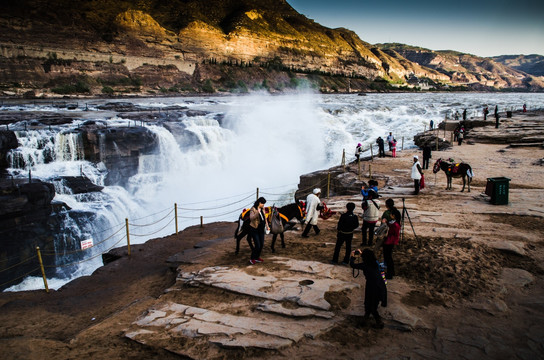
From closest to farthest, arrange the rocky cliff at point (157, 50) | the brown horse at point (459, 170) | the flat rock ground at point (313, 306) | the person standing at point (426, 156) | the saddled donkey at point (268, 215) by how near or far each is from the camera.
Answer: the flat rock ground at point (313, 306), the saddled donkey at point (268, 215), the brown horse at point (459, 170), the person standing at point (426, 156), the rocky cliff at point (157, 50)

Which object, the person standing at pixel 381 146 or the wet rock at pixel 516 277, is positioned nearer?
the wet rock at pixel 516 277

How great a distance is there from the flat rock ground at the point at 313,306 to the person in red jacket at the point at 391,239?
0.60 ft

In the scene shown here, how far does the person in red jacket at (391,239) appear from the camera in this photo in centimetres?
586

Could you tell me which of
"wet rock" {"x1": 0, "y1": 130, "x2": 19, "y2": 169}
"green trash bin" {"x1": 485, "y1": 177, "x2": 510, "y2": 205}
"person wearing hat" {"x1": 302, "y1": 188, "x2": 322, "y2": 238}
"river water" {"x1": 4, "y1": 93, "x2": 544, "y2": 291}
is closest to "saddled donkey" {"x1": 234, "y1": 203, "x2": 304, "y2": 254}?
"person wearing hat" {"x1": 302, "y1": 188, "x2": 322, "y2": 238}

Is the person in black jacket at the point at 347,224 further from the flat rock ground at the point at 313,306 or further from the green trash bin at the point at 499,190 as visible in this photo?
the green trash bin at the point at 499,190

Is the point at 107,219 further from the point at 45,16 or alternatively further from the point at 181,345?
the point at 45,16

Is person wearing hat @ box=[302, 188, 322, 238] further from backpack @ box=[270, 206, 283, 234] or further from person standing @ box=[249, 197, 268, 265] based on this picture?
person standing @ box=[249, 197, 268, 265]

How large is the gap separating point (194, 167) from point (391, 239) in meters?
17.7

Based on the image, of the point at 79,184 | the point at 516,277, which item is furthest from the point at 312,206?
the point at 79,184

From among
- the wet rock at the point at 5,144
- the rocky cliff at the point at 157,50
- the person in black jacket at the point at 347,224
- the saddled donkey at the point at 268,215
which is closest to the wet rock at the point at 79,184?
the wet rock at the point at 5,144

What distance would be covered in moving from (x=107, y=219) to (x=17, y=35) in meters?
57.1

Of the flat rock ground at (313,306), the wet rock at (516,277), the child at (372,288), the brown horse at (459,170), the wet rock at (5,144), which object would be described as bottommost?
the flat rock ground at (313,306)

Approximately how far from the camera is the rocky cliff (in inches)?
2141

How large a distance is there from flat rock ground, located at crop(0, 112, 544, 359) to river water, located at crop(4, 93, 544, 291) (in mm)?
3529
